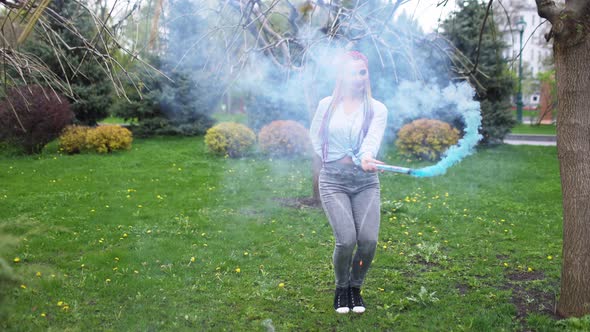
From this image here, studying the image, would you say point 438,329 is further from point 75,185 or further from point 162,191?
point 75,185

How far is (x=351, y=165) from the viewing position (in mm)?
3633

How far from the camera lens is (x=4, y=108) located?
1171 cm

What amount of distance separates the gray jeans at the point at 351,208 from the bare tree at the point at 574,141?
4.25 feet

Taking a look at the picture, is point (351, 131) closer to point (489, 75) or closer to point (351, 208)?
point (351, 208)

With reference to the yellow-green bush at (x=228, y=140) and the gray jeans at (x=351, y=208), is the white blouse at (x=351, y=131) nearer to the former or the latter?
the gray jeans at (x=351, y=208)

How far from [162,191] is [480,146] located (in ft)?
32.3

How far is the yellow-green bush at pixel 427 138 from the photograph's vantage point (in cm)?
1152

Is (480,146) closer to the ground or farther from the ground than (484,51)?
closer to the ground

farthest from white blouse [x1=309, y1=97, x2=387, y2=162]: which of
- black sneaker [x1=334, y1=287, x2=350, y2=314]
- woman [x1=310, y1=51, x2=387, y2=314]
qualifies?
black sneaker [x1=334, y1=287, x2=350, y2=314]

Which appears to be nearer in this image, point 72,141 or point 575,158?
point 575,158

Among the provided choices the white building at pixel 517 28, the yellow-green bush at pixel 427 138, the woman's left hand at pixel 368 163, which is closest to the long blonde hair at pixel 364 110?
the woman's left hand at pixel 368 163

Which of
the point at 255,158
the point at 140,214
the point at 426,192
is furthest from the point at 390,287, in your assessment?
the point at 255,158

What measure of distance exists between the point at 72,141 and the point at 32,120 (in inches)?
42.8

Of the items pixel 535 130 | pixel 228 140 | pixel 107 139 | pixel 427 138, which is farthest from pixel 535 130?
pixel 107 139
